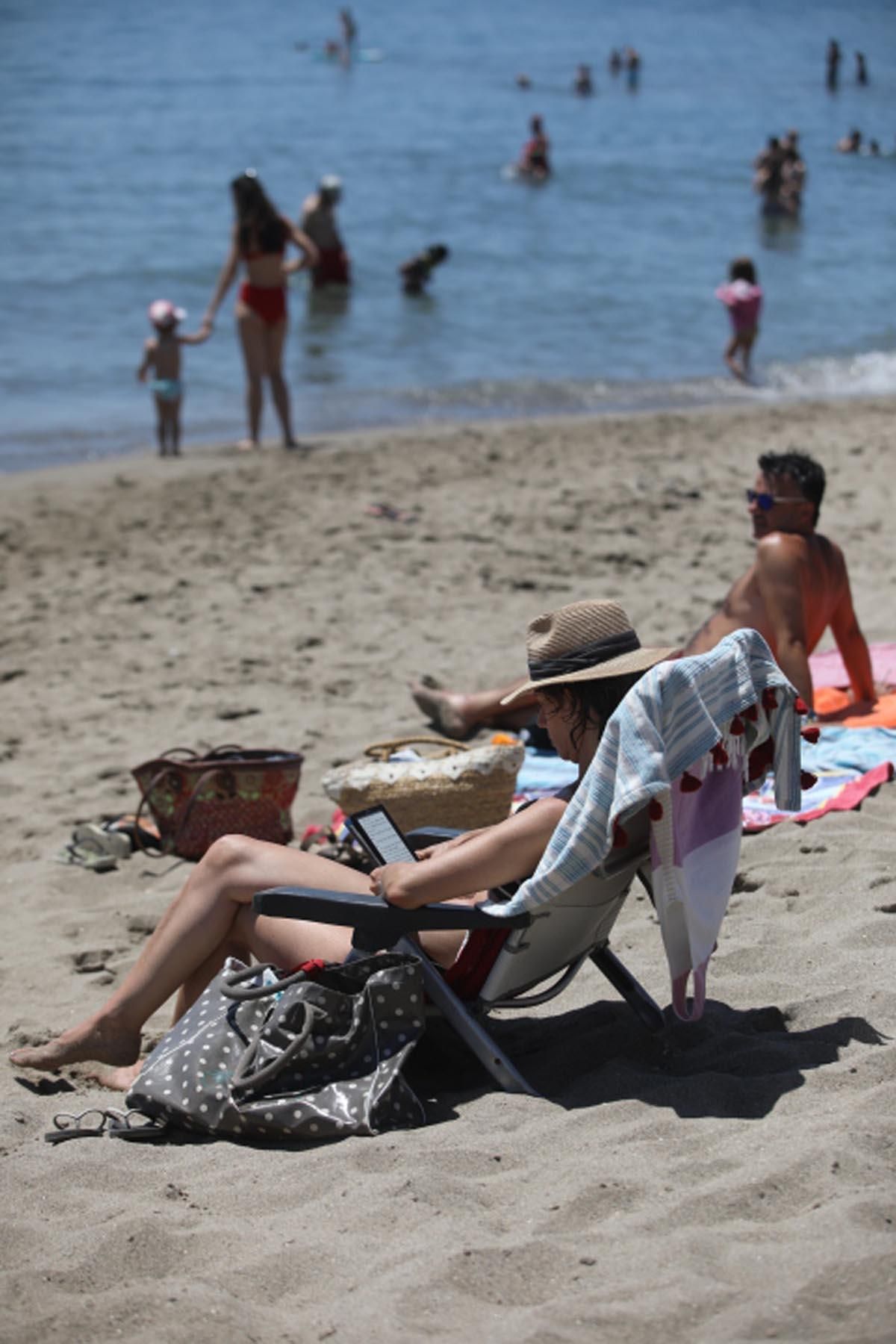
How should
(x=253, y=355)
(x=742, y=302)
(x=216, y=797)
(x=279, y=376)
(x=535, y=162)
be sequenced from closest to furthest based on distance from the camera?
(x=216, y=797) < (x=253, y=355) < (x=279, y=376) < (x=742, y=302) < (x=535, y=162)

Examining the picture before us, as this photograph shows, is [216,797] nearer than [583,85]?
Yes

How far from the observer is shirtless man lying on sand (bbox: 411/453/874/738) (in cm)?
514

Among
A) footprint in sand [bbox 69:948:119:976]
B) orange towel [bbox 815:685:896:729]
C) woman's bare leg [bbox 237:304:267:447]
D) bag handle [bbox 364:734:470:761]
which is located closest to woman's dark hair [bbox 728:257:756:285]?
woman's bare leg [bbox 237:304:267:447]

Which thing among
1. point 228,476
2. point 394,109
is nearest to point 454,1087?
point 228,476

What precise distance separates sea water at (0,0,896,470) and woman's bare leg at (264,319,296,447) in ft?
3.46

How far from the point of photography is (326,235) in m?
17.4

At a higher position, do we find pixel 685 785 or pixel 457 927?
pixel 685 785

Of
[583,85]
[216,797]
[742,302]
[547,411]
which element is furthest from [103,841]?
[583,85]

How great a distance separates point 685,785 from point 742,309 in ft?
41.7

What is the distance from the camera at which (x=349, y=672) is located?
Answer: 6707 millimetres

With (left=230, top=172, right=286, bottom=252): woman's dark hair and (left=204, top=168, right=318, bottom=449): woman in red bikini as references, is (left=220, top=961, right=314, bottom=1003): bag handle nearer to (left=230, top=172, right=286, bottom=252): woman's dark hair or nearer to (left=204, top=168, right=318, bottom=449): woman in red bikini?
(left=204, top=168, right=318, bottom=449): woman in red bikini

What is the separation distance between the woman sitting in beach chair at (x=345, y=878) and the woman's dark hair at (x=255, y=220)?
7.98 metres

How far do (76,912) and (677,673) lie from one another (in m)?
2.33

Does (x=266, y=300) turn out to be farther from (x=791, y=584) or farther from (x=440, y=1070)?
(x=440, y=1070)
